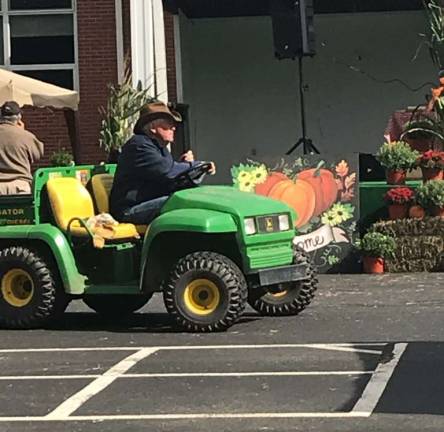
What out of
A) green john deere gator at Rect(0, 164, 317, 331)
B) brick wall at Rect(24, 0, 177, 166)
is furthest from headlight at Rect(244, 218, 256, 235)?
brick wall at Rect(24, 0, 177, 166)

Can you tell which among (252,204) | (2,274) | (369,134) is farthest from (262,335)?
(369,134)

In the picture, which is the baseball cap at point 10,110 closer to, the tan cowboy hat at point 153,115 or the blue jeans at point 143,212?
the tan cowboy hat at point 153,115

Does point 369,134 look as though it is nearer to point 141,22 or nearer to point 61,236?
point 141,22

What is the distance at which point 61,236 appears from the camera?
919 cm

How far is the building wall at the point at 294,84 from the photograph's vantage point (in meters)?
22.1

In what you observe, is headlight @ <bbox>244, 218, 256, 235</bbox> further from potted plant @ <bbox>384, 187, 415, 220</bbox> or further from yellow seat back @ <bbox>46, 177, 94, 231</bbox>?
potted plant @ <bbox>384, 187, 415, 220</bbox>

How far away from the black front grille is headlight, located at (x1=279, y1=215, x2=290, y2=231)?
0.05m

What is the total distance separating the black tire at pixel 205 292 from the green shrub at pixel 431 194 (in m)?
4.78

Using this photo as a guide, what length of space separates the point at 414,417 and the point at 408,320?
3.40 metres

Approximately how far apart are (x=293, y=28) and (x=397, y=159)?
377 centimetres

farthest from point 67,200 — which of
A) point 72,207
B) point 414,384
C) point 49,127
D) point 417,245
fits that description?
point 49,127

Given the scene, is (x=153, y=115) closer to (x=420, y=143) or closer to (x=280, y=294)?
(x=280, y=294)

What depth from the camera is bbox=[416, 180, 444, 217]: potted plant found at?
42.6ft

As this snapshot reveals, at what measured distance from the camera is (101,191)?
952cm
